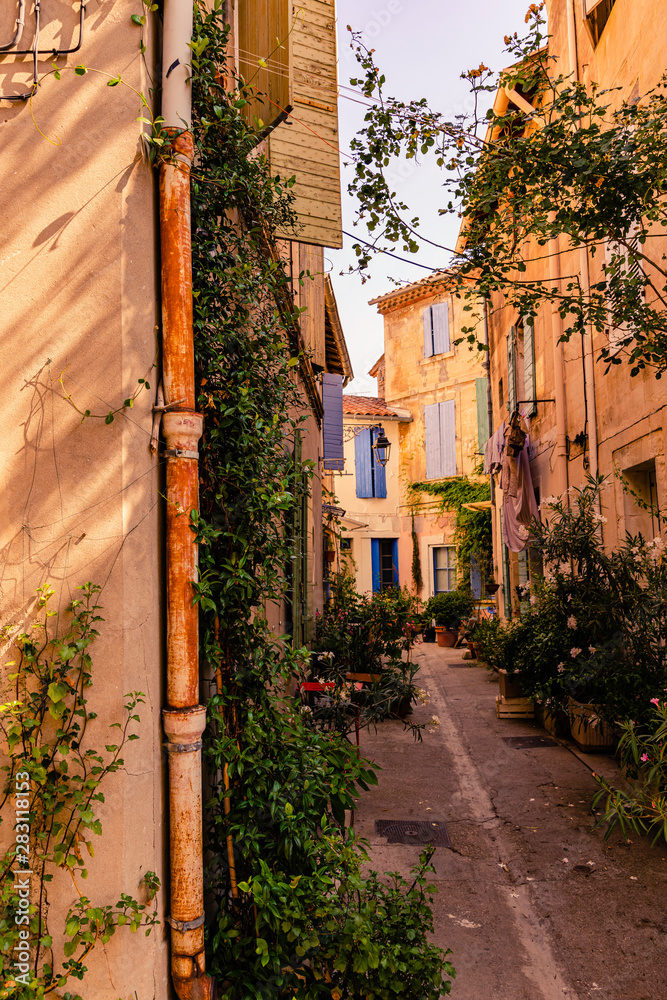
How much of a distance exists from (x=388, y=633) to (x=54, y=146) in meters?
6.20

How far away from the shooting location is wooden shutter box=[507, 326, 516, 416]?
10547mm

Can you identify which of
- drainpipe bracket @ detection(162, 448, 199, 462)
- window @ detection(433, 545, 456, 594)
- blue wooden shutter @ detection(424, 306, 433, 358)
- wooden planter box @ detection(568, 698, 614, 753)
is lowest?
wooden planter box @ detection(568, 698, 614, 753)

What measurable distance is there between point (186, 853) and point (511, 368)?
989cm

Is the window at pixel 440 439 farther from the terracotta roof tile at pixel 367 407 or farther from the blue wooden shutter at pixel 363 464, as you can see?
the blue wooden shutter at pixel 363 464

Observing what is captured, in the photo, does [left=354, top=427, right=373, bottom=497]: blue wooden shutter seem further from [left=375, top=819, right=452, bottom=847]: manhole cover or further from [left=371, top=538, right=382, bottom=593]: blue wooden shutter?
[left=375, top=819, right=452, bottom=847]: manhole cover

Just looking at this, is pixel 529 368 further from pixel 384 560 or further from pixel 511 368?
pixel 384 560

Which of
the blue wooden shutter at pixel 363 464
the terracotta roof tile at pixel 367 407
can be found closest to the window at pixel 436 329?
the terracotta roof tile at pixel 367 407

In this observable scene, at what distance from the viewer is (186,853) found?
2018 millimetres

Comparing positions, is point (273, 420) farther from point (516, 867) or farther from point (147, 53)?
Answer: point (516, 867)

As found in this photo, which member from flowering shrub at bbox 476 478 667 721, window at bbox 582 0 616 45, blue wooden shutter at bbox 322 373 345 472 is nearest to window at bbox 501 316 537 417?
blue wooden shutter at bbox 322 373 345 472

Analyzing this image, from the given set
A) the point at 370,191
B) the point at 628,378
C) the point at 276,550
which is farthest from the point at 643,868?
the point at 370,191

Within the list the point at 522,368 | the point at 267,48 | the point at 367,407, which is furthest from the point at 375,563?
the point at 267,48

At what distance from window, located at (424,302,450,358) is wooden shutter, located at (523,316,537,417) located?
7697 mm

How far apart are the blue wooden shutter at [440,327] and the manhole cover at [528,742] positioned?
1248 cm
